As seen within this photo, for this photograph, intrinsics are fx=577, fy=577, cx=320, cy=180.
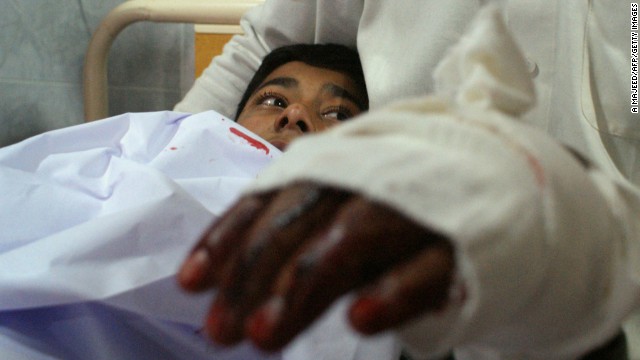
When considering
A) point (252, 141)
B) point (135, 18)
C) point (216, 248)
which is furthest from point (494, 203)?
point (135, 18)

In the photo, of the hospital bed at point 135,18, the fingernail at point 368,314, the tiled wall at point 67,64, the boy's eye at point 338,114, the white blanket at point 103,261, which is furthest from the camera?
the tiled wall at point 67,64

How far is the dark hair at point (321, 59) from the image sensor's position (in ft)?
2.61

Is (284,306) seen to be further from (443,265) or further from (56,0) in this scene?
(56,0)

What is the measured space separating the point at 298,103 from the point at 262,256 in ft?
1.78

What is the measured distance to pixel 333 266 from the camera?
191 millimetres

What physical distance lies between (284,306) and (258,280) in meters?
0.02

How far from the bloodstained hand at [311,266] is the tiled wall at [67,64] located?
1.10 m

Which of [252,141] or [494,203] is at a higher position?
[494,203]

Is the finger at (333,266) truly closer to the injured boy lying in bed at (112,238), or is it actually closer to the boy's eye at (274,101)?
the injured boy lying in bed at (112,238)

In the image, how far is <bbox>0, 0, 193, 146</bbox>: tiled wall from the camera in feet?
3.74

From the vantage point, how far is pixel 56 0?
1.20 meters

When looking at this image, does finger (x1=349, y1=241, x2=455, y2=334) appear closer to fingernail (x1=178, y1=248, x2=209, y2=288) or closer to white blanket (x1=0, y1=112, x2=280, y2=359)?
fingernail (x1=178, y1=248, x2=209, y2=288)

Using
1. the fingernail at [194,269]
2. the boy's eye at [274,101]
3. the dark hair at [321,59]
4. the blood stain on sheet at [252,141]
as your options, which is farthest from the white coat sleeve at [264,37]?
the fingernail at [194,269]

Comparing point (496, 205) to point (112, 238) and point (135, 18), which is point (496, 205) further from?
point (135, 18)
